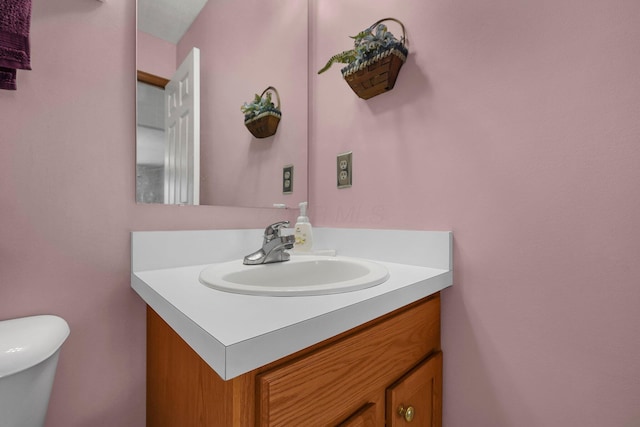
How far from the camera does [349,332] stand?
1.80 feet

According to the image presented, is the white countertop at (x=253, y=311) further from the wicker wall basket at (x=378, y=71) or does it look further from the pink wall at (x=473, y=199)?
the wicker wall basket at (x=378, y=71)

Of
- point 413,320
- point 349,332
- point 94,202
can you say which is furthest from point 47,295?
point 413,320

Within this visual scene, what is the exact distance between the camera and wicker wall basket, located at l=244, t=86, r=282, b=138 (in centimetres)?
113

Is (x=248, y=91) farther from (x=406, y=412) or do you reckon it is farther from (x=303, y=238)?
(x=406, y=412)

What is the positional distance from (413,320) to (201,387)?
0.49m

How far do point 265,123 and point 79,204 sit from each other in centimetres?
67

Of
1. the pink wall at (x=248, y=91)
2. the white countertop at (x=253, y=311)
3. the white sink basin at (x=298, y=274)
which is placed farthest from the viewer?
the pink wall at (x=248, y=91)

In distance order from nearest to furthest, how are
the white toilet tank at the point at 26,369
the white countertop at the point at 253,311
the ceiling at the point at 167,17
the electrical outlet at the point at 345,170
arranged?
the white countertop at the point at 253,311 → the white toilet tank at the point at 26,369 → the ceiling at the point at 167,17 → the electrical outlet at the point at 345,170

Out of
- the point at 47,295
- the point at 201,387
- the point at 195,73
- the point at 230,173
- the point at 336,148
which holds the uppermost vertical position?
the point at 195,73

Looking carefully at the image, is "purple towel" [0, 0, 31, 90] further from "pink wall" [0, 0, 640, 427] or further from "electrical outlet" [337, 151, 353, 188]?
"electrical outlet" [337, 151, 353, 188]

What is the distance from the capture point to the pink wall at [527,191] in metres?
0.59

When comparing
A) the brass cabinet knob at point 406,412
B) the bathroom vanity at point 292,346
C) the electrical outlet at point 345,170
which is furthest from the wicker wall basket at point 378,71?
the brass cabinet knob at point 406,412

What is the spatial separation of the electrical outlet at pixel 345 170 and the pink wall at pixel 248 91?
207mm

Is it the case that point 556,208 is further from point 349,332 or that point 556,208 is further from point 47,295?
point 47,295
